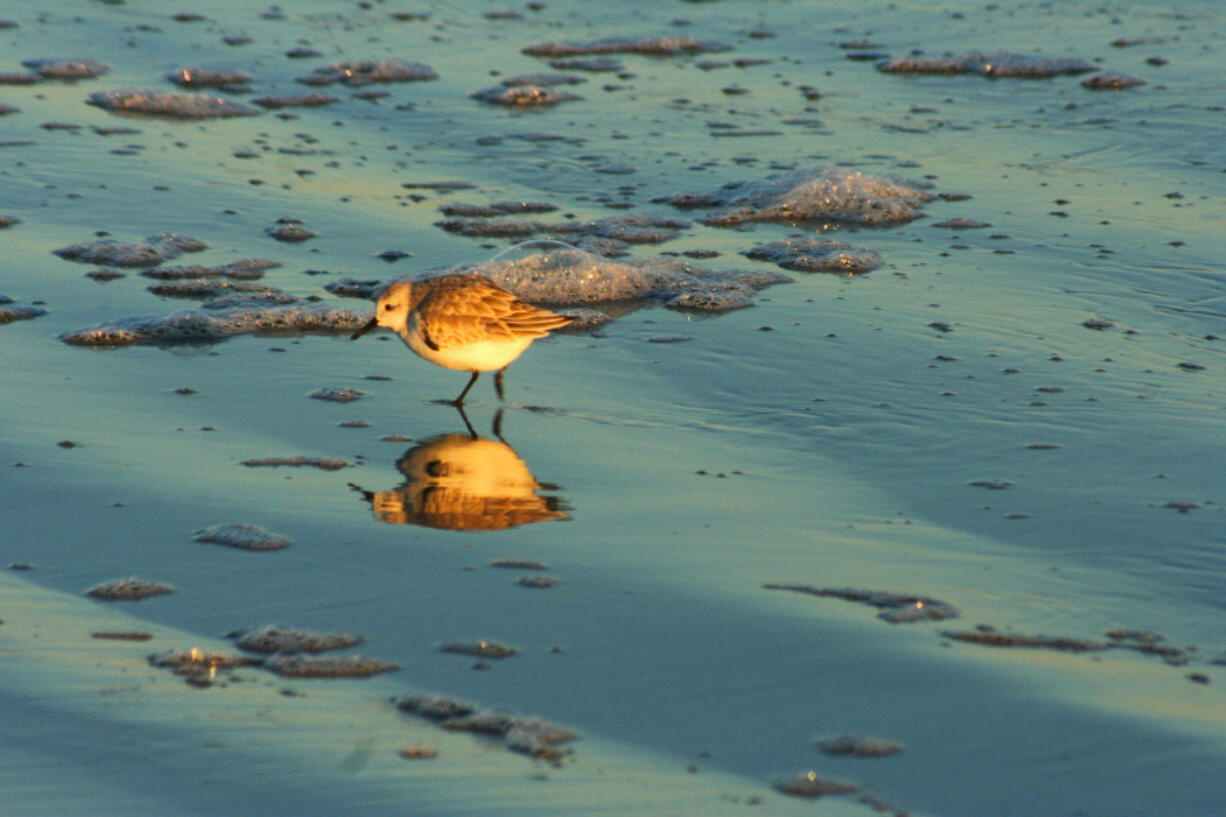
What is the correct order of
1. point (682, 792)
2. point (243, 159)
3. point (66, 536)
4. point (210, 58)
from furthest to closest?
1. point (210, 58)
2. point (243, 159)
3. point (66, 536)
4. point (682, 792)

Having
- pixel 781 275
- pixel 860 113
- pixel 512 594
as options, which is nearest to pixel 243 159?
pixel 781 275

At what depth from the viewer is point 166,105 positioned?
408 inches

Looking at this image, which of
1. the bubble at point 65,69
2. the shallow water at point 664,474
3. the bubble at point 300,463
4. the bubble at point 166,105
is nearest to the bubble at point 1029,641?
the shallow water at point 664,474

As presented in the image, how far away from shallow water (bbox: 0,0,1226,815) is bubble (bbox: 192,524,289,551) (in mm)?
45

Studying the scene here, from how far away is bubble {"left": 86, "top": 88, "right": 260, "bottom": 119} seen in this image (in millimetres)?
10281

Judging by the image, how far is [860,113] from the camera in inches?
416

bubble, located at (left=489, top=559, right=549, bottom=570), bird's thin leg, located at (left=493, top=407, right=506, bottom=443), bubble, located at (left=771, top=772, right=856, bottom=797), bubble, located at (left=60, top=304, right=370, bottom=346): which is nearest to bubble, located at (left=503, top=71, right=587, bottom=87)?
bubble, located at (left=60, top=304, right=370, bottom=346)

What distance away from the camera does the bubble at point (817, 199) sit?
842cm

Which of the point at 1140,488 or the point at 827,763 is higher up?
the point at 1140,488

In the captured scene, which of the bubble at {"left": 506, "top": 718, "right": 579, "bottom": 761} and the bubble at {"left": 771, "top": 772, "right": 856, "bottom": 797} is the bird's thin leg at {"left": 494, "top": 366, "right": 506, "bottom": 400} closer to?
the bubble at {"left": 506, "top": 718, "right": 579, "bottom": 761}

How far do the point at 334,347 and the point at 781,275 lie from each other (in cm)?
246

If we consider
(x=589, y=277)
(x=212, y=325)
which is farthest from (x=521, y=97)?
(x=212, y=325)

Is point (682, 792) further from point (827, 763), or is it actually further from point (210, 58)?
point (210, 58)

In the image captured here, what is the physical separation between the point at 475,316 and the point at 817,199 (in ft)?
11.4
